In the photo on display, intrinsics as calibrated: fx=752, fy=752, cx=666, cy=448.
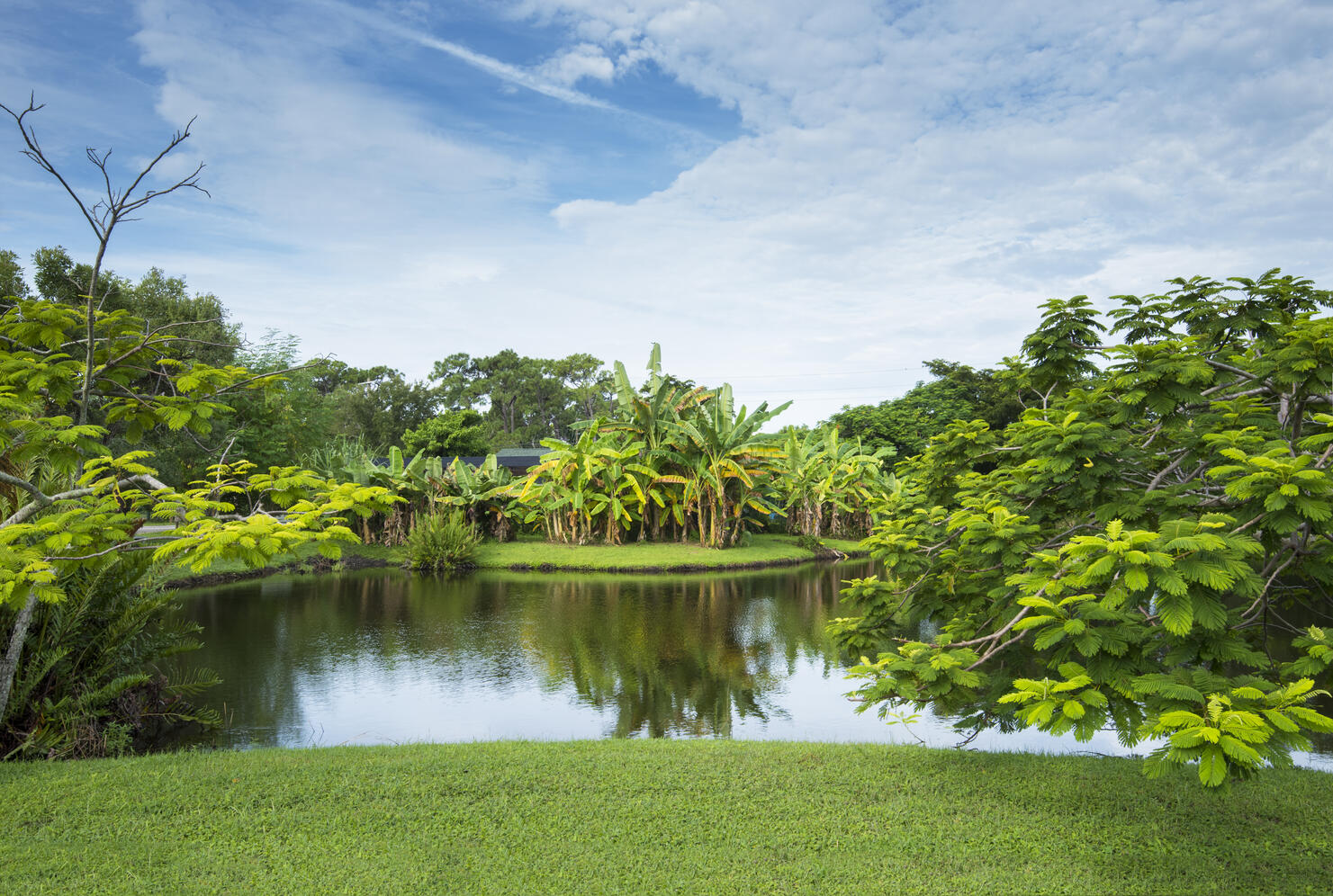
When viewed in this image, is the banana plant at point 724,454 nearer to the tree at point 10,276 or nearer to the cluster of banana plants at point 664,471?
the cluster of banana plants at point 664,471

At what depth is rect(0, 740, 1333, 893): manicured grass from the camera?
3.85m

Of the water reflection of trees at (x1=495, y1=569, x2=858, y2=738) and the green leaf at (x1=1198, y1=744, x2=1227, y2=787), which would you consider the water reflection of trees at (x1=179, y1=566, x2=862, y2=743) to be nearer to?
the water reflection of trees at (x1=495, y1=569, x2=858, y2=738)

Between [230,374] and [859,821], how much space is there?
5007 millimetres

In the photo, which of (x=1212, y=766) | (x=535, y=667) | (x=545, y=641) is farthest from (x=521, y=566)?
(x=1212, y=766)

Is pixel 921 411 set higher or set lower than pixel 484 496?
higher

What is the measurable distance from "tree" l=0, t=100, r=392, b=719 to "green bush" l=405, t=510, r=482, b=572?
15.3 meters

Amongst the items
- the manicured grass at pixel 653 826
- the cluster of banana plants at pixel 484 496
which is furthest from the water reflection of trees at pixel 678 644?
the cluster of banana plants at pixel 484 496

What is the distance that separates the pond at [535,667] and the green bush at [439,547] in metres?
3.25

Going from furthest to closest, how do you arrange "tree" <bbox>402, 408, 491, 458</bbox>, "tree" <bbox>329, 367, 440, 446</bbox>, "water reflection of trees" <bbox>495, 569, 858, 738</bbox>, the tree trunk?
"tree" <bbox>329, 367, 440, 446</bbox> → "tree" <bbox>402, 408, 491, 458</bbox> → "water reflection of trees" <bbox>495, 569, 858, 738</bbox> → the tree trunk

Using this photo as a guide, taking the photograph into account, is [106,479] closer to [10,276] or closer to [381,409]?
[10,276]

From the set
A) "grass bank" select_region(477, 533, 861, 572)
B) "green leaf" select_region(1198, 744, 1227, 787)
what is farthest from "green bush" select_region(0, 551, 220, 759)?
"grass bank" select_region(477, 533, 861, 572)

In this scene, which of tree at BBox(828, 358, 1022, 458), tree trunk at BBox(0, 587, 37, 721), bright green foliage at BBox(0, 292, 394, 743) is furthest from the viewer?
tree at BBox(828, 358, 1022, 458)

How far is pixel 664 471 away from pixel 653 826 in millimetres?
18643

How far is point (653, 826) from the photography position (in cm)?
445
